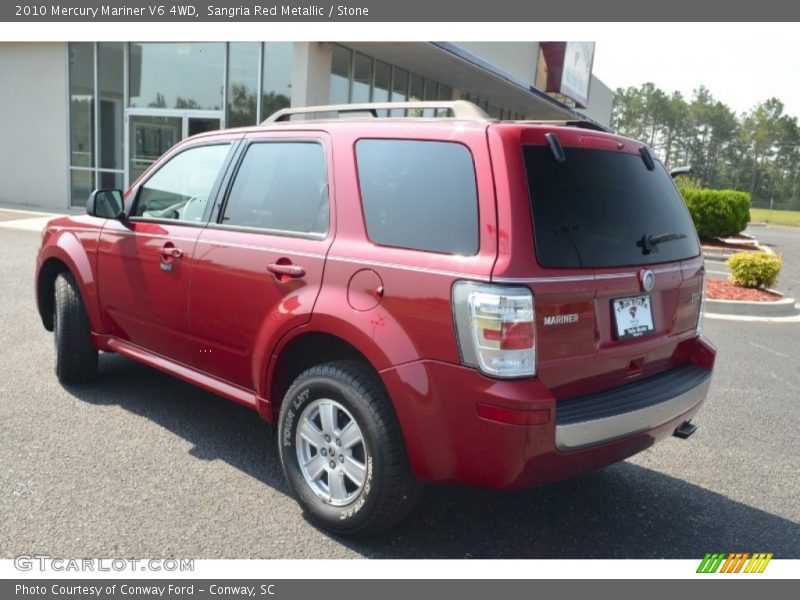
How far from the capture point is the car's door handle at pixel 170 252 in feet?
13.2

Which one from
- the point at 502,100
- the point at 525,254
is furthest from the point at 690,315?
the point at 502,100

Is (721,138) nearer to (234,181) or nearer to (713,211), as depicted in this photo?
(713,211)

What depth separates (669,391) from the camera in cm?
332

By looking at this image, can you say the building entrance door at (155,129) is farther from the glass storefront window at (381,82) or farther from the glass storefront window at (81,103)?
the glass storefront window at (381,82)

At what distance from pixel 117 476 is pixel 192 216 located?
1.51 meters

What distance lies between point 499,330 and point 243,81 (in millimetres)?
13604

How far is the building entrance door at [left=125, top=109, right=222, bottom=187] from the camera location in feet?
50.7

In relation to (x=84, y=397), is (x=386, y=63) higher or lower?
higher

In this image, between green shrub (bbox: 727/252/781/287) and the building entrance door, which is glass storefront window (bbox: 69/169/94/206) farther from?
green shrub (bbox: 727/252/781/287)

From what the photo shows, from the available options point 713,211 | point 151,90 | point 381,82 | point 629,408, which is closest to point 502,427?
point 629,408

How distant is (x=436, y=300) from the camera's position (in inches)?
111

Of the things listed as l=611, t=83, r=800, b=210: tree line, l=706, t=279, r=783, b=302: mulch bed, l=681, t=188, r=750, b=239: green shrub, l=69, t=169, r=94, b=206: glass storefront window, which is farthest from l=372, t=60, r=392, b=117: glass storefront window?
l=611, t=83, r=800, b=210: tree line

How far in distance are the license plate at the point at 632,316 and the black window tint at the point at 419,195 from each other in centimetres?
77

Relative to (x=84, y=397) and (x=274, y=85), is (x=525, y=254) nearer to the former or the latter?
(x=84, y=397)
